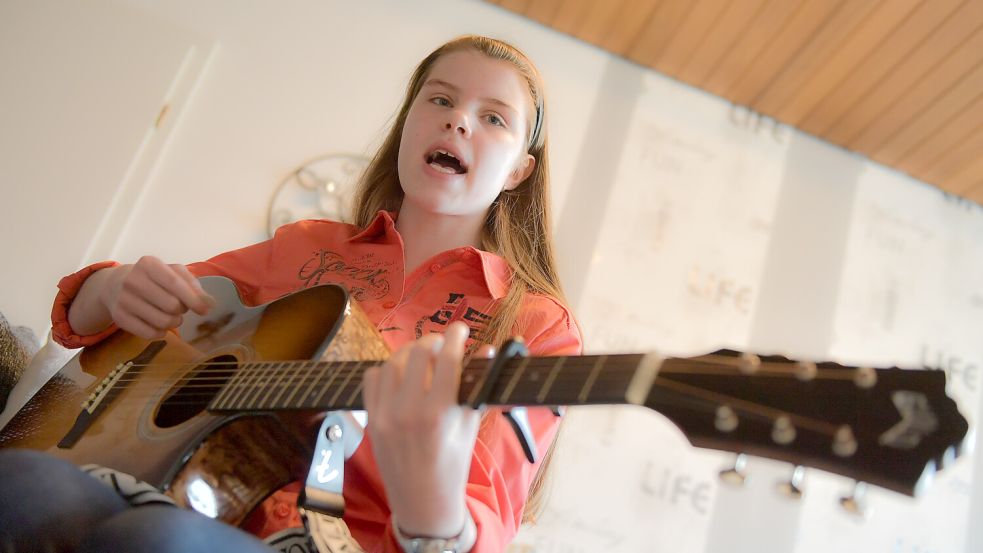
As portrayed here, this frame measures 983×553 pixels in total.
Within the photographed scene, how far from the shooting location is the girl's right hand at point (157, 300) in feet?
3.00

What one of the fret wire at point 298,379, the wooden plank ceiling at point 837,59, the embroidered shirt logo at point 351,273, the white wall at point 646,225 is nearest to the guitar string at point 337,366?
the fret wire at point 298,379

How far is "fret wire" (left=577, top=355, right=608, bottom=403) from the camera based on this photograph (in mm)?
536

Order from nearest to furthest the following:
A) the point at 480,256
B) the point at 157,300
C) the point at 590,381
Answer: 1. the point at 590,381
2. the point at 157,300
3. the point at 480,256

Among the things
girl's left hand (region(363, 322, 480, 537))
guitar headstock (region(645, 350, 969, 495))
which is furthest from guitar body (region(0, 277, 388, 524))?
guitar headstock (region(645, 350, 969, 495))

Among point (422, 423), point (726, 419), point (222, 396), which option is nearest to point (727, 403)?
point (726, 419)

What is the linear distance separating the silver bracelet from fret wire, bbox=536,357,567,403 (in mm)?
180

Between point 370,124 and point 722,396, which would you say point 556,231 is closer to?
point 370,124

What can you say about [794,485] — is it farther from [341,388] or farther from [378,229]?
[378,229]

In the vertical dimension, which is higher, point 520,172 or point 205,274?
point 520,172

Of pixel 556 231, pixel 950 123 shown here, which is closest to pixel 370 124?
pixel 556 231

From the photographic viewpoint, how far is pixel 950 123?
2416 mm

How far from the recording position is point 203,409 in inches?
28.7

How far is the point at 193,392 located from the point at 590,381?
1.41 ft

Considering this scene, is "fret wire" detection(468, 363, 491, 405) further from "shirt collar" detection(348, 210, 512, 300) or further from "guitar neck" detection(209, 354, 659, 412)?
"shirt collar" detection(348, 210, 512, 300)
